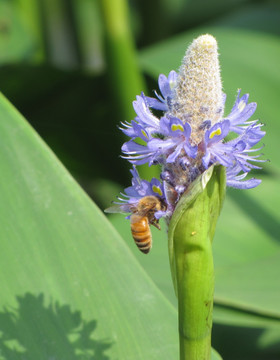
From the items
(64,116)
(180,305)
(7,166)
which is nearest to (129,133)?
(180,305)

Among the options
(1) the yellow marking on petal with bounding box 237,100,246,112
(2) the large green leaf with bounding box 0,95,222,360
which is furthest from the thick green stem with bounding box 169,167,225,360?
(2) the large green leaf with bounding box 0,95,222,360

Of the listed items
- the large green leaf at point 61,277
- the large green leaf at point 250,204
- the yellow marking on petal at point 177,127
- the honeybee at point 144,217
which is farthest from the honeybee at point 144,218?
the large green leaf at point 250,204

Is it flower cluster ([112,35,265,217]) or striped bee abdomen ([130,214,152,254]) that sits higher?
flower cluster ([112,35,265,217])

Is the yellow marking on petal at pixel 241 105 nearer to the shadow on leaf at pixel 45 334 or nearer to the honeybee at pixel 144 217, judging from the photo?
the honeybee at pixel 144 217

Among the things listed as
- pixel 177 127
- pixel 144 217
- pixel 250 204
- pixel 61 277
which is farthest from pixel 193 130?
pixel 250 204

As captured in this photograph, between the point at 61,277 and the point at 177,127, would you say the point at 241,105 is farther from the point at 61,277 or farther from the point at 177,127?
the point at 61,277

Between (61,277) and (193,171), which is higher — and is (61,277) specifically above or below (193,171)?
below

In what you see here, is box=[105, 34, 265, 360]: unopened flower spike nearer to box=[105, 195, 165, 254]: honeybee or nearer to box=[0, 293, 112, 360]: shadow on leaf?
box=[105, 195, 165, 254]: honeybee
